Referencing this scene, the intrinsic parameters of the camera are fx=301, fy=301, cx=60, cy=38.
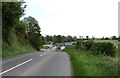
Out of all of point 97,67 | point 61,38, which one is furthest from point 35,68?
point 61,38

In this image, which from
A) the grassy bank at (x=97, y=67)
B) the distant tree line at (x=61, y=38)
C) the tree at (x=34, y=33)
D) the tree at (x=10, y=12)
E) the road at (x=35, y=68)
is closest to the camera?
the grassy bank at (x=97, y=67)

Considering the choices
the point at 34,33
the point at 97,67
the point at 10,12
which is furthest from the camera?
the point at 34,33

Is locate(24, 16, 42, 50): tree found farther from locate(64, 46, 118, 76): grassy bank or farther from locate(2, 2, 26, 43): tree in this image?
locate(64, 46, 118, 76): grassy bank

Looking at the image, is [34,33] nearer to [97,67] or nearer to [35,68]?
[35,68]

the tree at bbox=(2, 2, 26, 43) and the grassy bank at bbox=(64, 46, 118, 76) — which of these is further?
the tree at bbox=(2, 2, 26, 43)

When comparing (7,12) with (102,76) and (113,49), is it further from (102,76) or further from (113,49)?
(102,76)

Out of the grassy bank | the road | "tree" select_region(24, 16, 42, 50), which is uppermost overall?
"tree" select_region(24, 16, 42, 50)

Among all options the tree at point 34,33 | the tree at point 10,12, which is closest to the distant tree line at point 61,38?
the tree at point 34,33

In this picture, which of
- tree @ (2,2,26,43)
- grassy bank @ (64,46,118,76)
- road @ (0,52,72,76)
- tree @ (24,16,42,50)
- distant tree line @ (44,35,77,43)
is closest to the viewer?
grassy bank @ (64,46,118,76)

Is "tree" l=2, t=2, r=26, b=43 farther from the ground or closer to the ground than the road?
farther from the ground

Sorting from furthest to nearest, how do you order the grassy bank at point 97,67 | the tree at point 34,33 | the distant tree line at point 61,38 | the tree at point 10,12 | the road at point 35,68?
the distant tree line at point 61,38
the tree at point 34,33
the tree at point 10,12
the road at point 35,68
the grassy bank at point 97,67

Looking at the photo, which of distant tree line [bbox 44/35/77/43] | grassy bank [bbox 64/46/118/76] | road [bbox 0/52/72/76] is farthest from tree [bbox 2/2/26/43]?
distant tree line [bbox 44/35/77/43]

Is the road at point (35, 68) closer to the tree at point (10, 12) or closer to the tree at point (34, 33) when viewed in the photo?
the tree at point (10, 12)

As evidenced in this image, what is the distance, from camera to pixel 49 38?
176 meters
